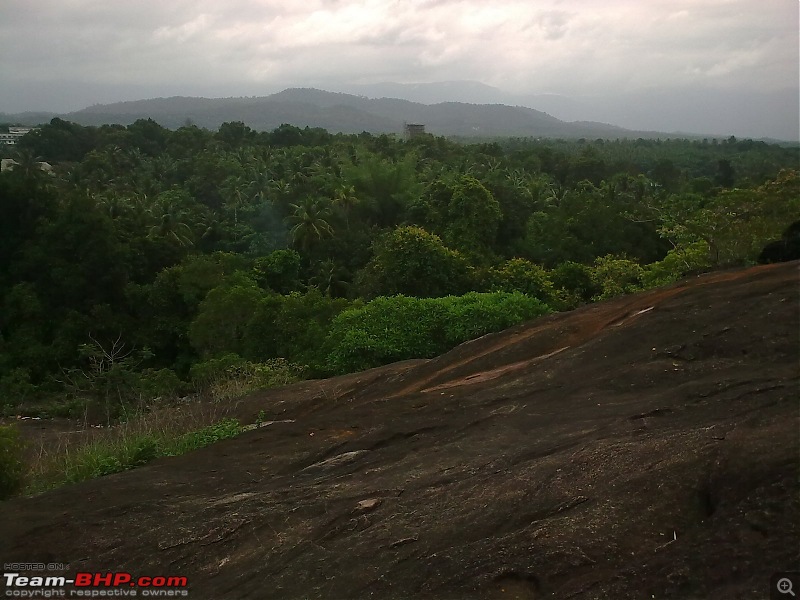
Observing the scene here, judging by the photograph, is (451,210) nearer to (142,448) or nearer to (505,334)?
(505,334)

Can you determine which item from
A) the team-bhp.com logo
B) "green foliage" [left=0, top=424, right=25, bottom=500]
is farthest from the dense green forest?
the team-bhp.com logo

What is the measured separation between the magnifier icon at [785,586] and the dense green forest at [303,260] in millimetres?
11043

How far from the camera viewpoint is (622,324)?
8711mm

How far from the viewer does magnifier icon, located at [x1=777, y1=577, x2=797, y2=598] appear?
351 centimetres

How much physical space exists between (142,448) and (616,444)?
518 cm

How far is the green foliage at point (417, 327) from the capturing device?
15.1 meters

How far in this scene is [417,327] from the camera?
15414 mm

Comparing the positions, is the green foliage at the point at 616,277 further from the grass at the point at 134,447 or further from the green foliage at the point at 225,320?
the grass at the point at 134,447

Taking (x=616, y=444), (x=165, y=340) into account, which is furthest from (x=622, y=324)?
(x=165, y=340)

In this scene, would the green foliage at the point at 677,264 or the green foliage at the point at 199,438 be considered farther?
the green foliage at the point at 677,264

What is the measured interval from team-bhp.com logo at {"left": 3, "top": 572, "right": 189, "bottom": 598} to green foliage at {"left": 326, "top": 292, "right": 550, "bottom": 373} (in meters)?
10.0

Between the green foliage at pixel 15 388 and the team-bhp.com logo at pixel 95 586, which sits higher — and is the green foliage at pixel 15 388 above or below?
below

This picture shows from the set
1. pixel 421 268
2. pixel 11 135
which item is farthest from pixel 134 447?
pixel 11 135

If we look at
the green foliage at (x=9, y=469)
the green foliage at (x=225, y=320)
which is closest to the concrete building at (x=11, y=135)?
the green foliage at (x=225, y=320)
